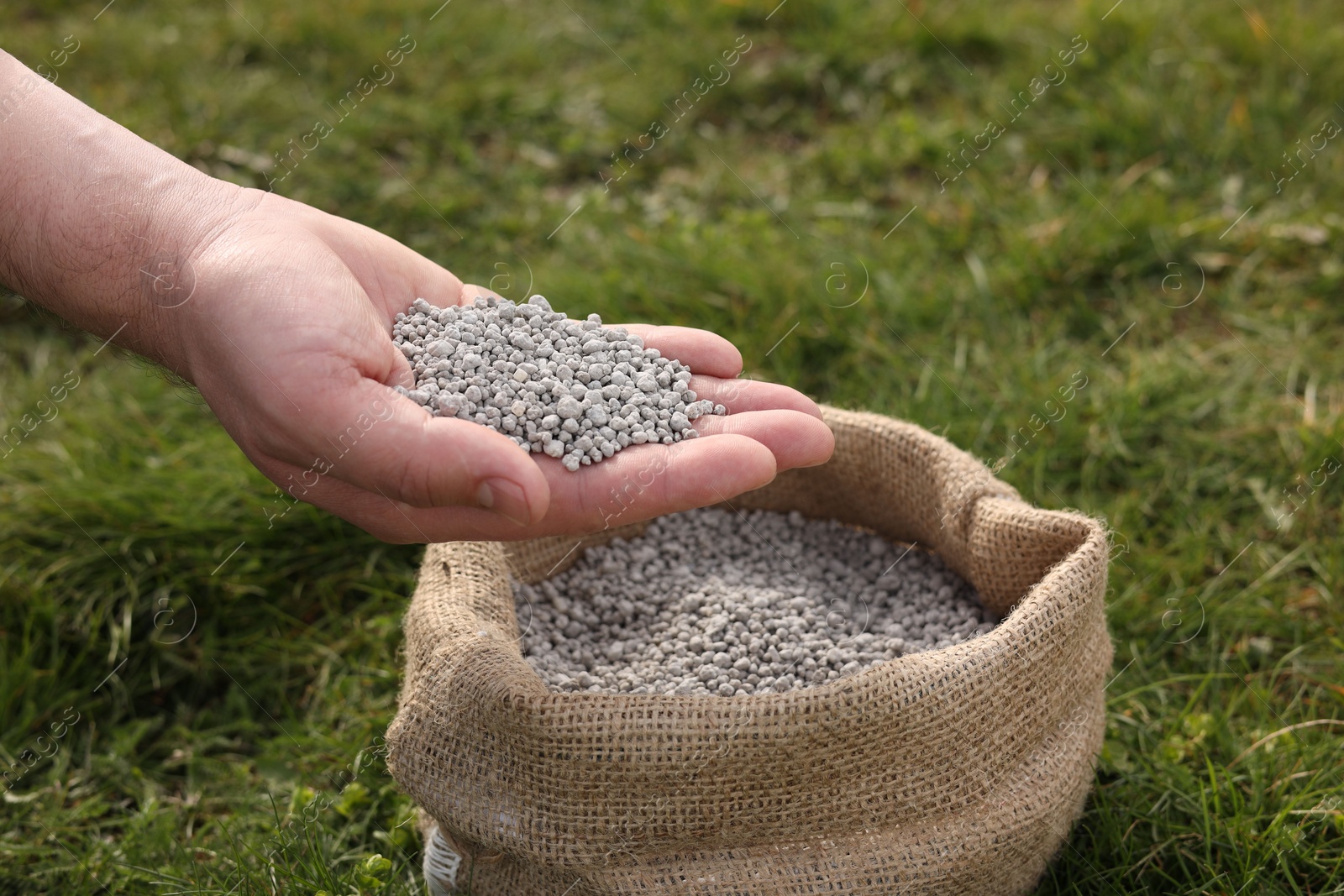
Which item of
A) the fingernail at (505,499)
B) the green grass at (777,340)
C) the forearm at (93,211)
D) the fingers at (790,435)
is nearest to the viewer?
the fingernail at (505,499)

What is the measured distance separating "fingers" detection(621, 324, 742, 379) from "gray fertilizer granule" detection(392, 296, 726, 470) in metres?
0.04

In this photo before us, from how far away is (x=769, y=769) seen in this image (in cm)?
186

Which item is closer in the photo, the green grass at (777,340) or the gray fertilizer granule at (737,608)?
the gray fertilizer granule at (737,608)

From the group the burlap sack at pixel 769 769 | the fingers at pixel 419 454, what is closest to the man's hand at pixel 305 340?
the fingers at pixel 419 454

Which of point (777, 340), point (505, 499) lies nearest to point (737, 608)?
point (505, 499)

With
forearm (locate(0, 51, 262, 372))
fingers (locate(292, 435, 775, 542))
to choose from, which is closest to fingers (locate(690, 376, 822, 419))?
fingers (locate(292, 435, 775, 542))

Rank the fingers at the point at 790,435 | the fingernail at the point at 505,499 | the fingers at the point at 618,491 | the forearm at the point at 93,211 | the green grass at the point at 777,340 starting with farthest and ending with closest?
the green grass at the point at 777,340 < the forearm at the point at 93,211 < the fingers at the point at 790,435 < the fingers at the point at 618,491 < the fingernail at the point at 505,499

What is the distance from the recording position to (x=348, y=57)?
4629 millimetres

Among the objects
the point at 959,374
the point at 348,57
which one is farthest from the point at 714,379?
the point at 348,57

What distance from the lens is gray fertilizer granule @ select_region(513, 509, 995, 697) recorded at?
2.23m

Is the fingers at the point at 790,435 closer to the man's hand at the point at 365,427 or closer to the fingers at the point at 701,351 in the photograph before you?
the man's hand at the point at 365,427

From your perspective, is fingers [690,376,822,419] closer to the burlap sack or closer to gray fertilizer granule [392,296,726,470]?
gray fertilizer granule [392,296,726,470]

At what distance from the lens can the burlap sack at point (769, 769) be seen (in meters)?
1.84

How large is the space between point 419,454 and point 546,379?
1.47ft
